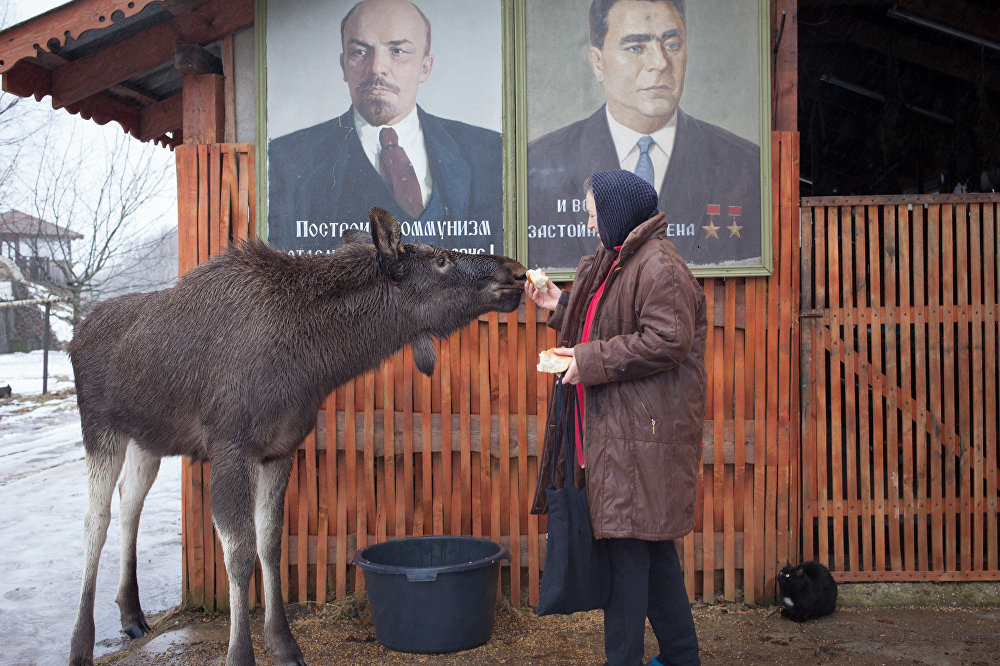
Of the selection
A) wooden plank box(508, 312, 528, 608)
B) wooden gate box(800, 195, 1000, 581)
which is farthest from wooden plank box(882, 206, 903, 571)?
wooden plank box(508, 312, 528, 608)

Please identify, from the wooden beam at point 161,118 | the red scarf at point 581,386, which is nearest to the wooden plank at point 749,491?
the red scarf at point 581,386

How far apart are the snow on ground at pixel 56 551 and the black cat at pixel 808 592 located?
3.89 meters

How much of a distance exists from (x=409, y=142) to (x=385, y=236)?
4.27 feet

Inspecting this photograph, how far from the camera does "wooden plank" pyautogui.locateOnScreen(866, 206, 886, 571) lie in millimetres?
4770

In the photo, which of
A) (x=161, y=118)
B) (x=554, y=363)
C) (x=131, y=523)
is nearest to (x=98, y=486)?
(x=131, y=523)

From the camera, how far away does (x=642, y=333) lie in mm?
2979

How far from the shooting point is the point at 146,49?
201 inches

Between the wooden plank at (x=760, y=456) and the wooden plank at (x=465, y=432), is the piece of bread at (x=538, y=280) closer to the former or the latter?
the wooden plank at (x=465, y=432)

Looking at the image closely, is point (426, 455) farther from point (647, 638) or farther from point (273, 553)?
point (647, 638)

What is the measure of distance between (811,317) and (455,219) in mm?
2289

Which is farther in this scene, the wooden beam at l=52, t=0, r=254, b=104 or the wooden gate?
the wooden beam at l=52, t=0, r=254, b=104

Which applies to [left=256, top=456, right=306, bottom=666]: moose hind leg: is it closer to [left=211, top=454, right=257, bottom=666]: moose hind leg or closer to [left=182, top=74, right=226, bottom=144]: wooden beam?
[left=211, top=454, right=257, bottom=666]: moose hind leg

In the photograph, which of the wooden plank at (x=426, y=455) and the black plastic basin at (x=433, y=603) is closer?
the black plastic basin at (x=433, y=603)

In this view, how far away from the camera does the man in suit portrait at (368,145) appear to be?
4.80m
